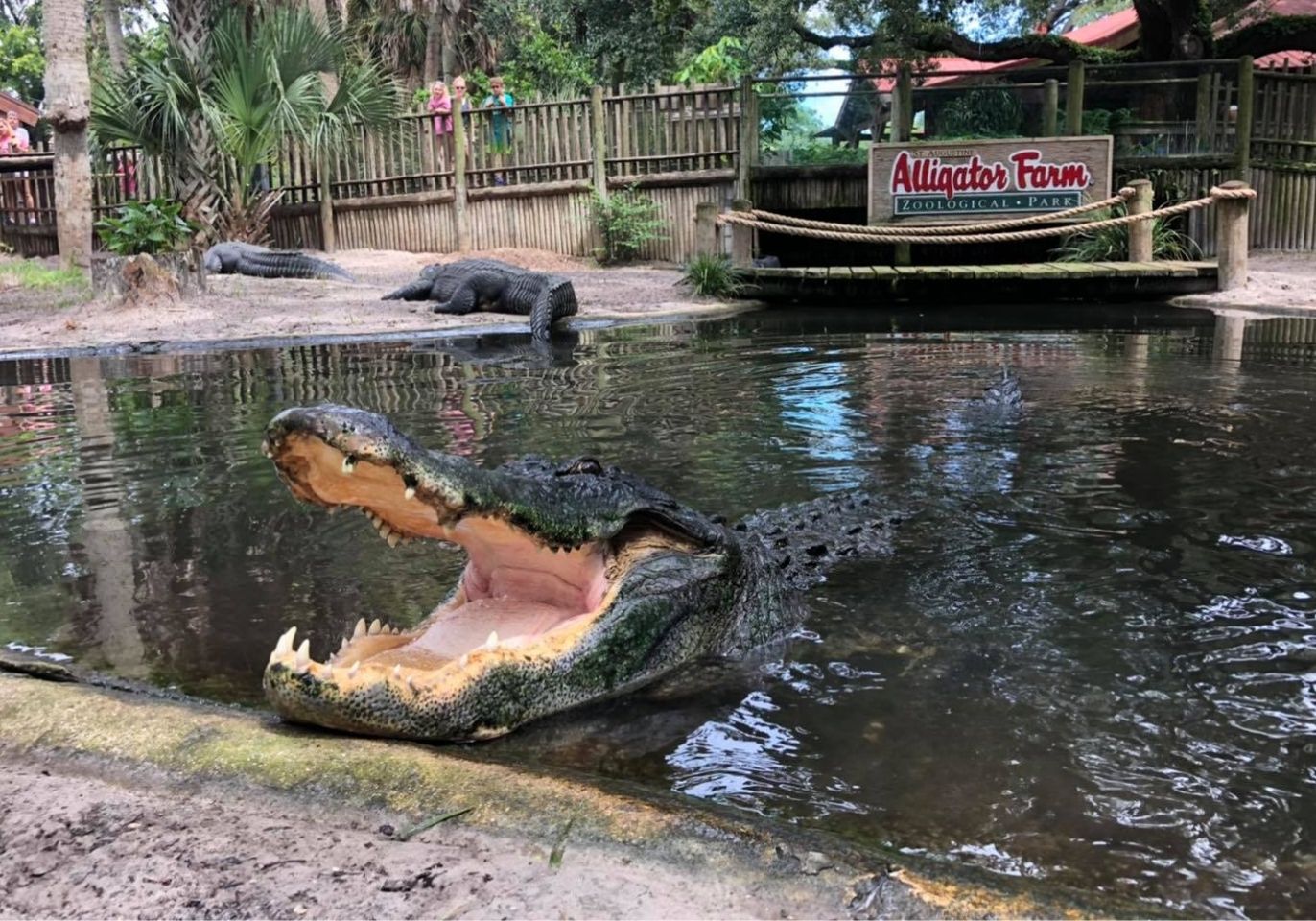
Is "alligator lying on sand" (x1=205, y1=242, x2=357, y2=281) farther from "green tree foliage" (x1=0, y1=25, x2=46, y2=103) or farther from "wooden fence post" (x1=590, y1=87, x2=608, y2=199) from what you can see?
"green tree foliage" (x1=0, y1=25, x2=46, y2=103)

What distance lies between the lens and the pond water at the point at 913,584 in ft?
7.20

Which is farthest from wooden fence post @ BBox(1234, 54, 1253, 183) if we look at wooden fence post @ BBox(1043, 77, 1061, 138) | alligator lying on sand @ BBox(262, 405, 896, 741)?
alligator lying on sand @ BBox(262, 405, 896, 741)

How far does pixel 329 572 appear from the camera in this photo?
371cm

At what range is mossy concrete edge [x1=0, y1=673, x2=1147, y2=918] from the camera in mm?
1654

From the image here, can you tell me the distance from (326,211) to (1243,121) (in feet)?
41.3

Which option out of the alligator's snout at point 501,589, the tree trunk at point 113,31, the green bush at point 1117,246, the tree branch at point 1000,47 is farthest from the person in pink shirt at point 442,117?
the alligator's snout at point 501,589

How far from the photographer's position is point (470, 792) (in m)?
2.00

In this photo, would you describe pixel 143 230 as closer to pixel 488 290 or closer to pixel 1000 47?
pixel 488 290

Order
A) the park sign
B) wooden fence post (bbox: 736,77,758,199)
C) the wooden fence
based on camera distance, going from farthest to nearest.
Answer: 1. wooden fence post (bbox: 736,77,758,199)
2. the wooden fence
3. the park sign

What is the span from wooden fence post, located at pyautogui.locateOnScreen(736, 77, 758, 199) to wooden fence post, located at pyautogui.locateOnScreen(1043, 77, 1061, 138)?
11.4ft

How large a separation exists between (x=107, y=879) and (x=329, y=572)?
79.9 inches

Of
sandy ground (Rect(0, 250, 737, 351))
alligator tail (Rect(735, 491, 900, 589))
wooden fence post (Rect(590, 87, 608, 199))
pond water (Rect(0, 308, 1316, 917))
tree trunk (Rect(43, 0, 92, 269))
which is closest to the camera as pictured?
pond water (Rect(0, 308, 1316, 917))

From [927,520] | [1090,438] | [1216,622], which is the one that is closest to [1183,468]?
[1090,438]

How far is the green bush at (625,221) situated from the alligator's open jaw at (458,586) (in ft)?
42.2
